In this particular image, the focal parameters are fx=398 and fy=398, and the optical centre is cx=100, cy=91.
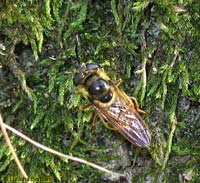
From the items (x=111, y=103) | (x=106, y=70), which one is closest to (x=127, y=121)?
(x=111, y=103)

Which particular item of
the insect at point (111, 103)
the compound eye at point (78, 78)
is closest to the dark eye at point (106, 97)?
the insect at point (111, 103)

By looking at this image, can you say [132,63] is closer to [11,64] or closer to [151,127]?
[151,127]

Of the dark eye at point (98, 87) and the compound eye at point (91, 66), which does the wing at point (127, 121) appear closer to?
the dark eye at point (98, 87)

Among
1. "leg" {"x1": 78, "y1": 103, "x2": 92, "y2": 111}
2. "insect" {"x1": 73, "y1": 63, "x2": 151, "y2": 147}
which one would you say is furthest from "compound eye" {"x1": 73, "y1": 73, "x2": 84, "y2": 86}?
"leg" {"x1": 78, "y1": 103, "x2": 92, "y2": 111}

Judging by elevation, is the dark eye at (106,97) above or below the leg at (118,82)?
below

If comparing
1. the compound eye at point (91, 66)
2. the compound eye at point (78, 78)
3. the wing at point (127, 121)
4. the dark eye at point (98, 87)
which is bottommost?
the wing at point (127, 121)

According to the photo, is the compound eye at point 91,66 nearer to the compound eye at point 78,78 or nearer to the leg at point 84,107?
the compound eye at point 78,78

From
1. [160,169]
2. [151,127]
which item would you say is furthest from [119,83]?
[160,169]

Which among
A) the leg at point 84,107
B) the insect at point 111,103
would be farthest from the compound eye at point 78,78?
the leg at point 84,107
